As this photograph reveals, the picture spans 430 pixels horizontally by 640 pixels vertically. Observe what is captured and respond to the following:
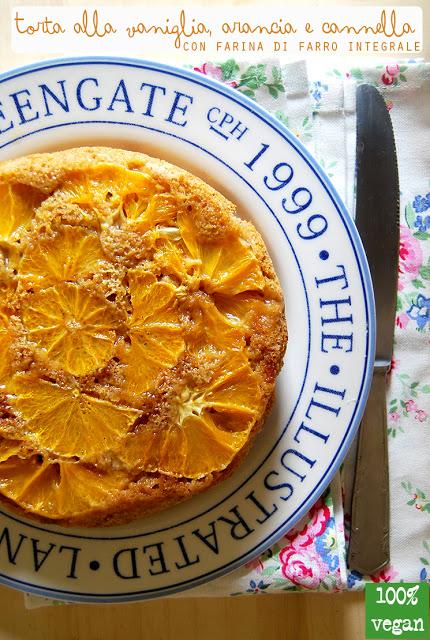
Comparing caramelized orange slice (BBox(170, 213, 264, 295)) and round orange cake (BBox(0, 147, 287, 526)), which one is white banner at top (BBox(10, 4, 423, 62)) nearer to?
round orange cake (BBox(0, 147, 287, 526))

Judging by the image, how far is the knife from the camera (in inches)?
93.7

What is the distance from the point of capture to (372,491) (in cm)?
242

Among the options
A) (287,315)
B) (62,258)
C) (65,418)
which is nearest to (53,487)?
(65,418)

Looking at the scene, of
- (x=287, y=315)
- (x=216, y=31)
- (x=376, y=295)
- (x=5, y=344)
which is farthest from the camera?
(x=216, y=31)

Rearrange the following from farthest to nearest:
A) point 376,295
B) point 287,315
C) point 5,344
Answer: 1. point 376,295
2. point 287,315
3. point 5,344

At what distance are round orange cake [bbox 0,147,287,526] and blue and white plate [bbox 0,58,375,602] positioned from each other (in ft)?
0.96

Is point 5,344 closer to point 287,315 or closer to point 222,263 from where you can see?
point 222,263

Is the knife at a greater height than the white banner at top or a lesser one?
lesser

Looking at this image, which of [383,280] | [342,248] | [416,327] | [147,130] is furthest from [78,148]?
[416,327]

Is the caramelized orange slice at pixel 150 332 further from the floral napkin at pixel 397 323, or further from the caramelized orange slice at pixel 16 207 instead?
the floral napkin at pixel 397 323

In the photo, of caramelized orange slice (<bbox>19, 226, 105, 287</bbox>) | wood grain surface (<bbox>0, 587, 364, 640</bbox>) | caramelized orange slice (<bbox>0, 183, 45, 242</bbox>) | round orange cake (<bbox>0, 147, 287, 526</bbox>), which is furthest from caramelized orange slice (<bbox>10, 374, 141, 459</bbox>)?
wood grain surface (<bbox>0, 587, 364, 640</bbox>)

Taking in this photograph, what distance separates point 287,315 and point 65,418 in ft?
2.64

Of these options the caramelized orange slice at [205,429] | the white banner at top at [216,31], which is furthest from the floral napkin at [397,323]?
the caramelized orange slice at [205,429]

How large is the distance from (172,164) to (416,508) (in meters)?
1.52
